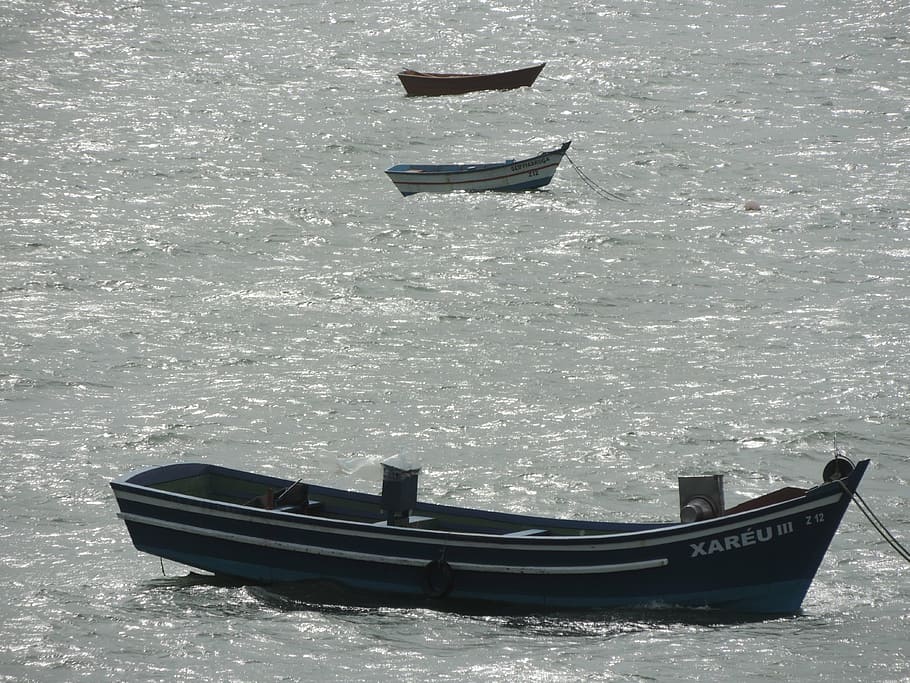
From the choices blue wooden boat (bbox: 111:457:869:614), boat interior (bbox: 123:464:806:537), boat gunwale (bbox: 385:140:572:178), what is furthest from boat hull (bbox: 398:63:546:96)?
blue wooden boat (bbox: 111:457:869:614)

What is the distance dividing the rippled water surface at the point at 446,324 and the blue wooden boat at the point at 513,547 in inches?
11.2

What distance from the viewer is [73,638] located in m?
13.0

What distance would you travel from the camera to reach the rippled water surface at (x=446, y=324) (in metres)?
13.1

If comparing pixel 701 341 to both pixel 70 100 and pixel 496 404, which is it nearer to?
pixel 496 404

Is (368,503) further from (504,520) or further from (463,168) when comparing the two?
(463,168)

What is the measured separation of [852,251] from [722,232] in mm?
3064

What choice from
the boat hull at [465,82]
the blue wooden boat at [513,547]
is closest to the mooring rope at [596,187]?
the boat hull at [465,82]

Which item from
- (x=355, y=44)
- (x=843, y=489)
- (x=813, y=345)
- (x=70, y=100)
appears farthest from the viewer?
(x=355, y=44)

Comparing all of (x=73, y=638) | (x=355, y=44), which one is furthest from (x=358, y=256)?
(x=355, y=44)

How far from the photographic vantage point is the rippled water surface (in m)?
13.1

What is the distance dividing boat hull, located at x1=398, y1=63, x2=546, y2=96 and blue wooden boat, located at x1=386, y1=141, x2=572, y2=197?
12613mm

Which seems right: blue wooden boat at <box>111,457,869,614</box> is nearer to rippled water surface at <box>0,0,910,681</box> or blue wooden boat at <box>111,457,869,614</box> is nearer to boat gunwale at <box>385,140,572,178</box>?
rippled water surface at <box>0,0,910,681</box>

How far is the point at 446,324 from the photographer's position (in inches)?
1024

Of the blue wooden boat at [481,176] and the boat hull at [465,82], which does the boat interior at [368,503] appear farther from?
the boat hull at [465,82]
